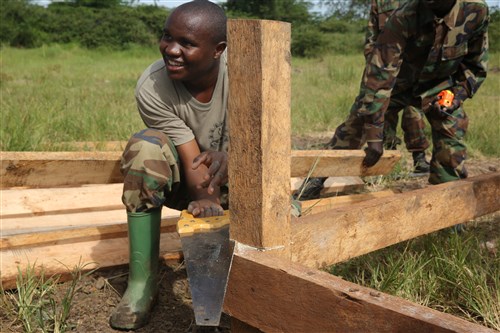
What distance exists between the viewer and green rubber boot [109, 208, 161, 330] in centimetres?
215

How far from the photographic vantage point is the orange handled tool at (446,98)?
134 inches

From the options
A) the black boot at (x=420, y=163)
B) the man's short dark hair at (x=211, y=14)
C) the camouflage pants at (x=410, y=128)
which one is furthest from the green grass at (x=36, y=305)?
the black boot at (x=420, y=163)

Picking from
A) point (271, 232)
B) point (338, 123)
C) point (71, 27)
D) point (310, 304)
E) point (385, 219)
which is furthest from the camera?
point (71, 27)

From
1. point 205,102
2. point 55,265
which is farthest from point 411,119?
point 55,265

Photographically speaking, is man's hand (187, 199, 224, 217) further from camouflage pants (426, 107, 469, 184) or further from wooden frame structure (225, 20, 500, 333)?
camouflage pants (426, 107, 469, 184)

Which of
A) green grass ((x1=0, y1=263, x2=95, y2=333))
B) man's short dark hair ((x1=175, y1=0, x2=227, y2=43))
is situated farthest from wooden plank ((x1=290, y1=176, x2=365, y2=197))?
green grass ((x1=0, y1=263, x2=95, y2=333))

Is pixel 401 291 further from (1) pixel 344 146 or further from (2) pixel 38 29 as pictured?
(2) pixel 38 29

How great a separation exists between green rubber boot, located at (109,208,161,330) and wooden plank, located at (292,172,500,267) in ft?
2.56

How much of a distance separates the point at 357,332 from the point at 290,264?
222 millimetres

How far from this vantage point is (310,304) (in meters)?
1.24

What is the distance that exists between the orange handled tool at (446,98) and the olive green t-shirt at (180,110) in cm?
151

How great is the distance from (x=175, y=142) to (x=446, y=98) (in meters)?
1.82

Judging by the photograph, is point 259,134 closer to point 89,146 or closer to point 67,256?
point 67,256

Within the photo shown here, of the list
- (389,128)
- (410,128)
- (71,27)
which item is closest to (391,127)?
(389,128)
